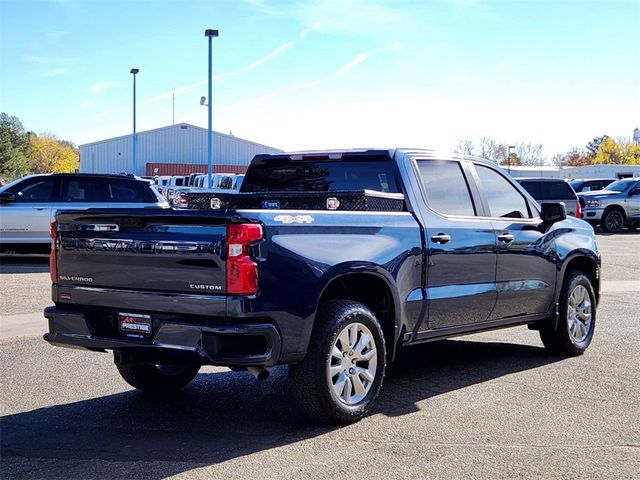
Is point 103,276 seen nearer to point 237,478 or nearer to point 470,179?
point 237,478

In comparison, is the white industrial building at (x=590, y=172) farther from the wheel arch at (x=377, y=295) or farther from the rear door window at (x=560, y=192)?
the wheel arch at (x=377, y=295)

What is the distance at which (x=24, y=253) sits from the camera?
1678 centimetres

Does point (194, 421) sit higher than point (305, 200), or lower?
lower

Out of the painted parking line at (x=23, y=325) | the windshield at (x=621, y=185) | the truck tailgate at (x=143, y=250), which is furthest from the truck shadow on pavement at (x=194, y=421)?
the windshield at (x=621, y=185)

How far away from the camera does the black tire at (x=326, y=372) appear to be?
17.7 feet

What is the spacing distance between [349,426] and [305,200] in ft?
5.94

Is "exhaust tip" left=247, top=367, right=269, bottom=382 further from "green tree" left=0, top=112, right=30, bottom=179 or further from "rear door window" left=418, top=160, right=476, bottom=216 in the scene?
"green tree" left=0, top=112, right=30, bottom=179

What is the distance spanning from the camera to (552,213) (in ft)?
25.4

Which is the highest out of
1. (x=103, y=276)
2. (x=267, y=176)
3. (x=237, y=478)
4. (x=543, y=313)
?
(x=267, y=176)

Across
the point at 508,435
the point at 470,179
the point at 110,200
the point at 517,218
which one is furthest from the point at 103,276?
the point at 110,200

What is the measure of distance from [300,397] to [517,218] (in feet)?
10.3

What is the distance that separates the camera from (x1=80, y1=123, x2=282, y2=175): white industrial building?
69.9 metres

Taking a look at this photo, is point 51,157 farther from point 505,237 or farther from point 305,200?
point 305,200

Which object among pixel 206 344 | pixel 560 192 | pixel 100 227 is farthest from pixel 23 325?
pixel 560 192
